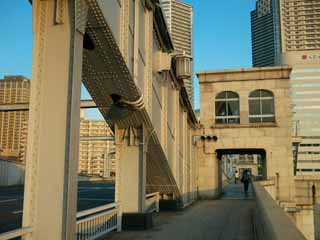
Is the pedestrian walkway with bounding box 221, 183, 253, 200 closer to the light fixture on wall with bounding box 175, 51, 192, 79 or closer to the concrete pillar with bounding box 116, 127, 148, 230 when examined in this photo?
the light fixture on wall with bounding box 175, 51, 192, 79

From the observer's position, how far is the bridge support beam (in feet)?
35.3

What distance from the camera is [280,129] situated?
84.2 ft

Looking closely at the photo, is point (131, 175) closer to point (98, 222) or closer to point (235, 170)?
point (98, 222)

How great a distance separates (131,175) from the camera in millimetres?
10906

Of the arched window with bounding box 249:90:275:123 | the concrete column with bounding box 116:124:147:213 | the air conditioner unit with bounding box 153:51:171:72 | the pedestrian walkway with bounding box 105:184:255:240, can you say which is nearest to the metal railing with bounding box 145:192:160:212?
the pedestrian walkway with bounding box 105:184:255:240

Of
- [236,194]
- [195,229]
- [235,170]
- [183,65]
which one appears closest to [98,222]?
[195,229]

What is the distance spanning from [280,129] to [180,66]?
13723 millimetres

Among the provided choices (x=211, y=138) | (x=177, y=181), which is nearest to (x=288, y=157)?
(x=211, y=138)

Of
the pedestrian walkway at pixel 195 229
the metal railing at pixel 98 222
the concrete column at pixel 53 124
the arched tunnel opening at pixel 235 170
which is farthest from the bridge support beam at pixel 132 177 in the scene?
the arched tunnel opening at pixel 235 170

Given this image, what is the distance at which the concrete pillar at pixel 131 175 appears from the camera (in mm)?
10773

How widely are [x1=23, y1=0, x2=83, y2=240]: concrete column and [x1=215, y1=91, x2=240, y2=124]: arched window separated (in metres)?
21.9

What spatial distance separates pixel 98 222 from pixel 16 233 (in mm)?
4091

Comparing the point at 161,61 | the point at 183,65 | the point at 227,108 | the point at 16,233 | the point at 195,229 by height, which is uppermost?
the point at 227,108

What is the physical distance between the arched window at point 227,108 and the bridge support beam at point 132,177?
16800 mm
